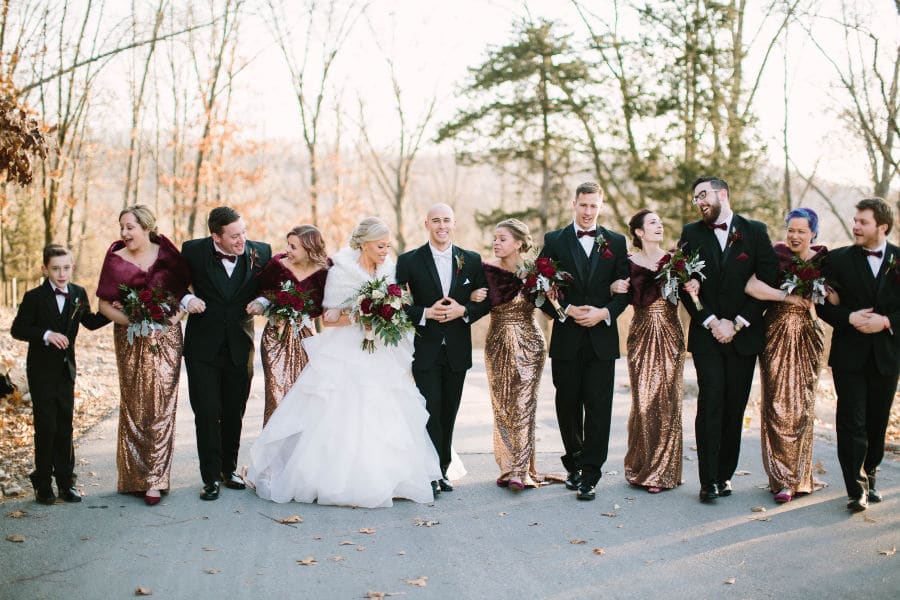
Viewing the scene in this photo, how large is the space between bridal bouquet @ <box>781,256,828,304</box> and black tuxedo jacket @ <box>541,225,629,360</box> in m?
1.37

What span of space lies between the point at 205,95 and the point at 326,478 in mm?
25150

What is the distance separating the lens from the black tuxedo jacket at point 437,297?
7.31 metres

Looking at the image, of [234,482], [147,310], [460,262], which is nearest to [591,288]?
[460,262]

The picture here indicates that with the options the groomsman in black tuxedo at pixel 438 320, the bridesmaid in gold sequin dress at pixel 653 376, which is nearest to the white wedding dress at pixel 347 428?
the groomsman in black tuxedo at pixel 438 320

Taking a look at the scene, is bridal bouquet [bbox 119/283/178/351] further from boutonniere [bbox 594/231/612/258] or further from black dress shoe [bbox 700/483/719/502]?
black dress shoe [bbox 700/483/719/502]

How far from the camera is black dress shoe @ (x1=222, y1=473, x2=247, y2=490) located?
7461 millimetres

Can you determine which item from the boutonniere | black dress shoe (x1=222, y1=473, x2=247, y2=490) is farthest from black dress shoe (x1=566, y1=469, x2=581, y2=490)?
black dress shoe (x1=222, y1=473, x2=247, y2=490)

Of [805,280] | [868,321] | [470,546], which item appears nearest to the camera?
[470,546]

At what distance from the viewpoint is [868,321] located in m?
6.71

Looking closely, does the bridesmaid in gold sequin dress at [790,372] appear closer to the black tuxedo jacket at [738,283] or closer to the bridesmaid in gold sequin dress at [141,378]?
the black tuxedo jacket at [738,283]

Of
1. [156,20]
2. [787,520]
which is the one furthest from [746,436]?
[156,20]

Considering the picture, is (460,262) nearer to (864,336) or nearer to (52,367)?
(864,336)

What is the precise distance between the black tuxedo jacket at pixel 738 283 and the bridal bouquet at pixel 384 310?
2.52 m

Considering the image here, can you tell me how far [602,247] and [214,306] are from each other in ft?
11.5
